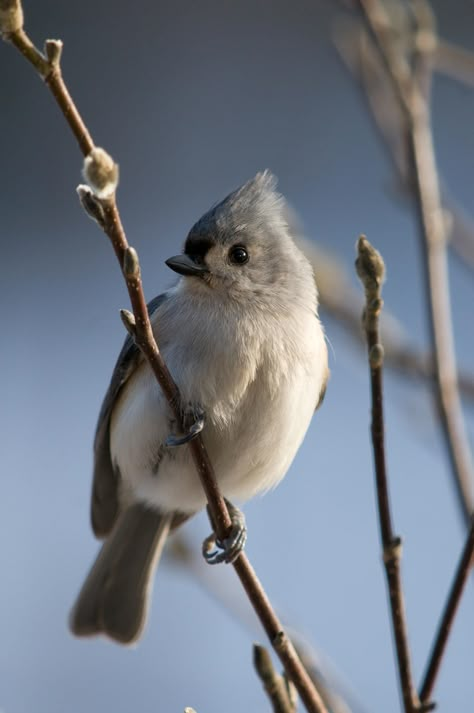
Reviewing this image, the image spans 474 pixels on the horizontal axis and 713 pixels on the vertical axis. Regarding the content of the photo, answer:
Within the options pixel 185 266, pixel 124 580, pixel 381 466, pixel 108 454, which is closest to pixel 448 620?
pixel 381 466

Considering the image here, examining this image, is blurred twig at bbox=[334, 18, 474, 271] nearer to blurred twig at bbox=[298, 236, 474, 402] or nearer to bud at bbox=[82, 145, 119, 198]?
blurred twig at bbox=[298, 236, 474, 402]

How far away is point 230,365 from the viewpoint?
170 centimetres

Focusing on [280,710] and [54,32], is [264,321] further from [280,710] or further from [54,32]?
[54,32]

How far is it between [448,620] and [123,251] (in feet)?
1.99

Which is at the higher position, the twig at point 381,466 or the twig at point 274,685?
the twig at point 381,466

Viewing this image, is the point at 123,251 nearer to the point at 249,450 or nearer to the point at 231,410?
the point at 231,410

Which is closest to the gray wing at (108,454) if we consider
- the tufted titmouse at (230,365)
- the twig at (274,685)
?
the tufted titmouse at (230,365)

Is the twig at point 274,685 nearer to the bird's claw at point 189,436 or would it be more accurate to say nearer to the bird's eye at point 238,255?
the bird's claw at point 189,436

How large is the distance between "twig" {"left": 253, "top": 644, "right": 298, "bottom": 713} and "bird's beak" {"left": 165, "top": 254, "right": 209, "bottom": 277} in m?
0.68

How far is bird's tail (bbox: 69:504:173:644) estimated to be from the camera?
2270mm

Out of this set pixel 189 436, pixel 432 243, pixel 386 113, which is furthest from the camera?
pixel 386 113

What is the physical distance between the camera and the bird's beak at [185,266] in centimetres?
168

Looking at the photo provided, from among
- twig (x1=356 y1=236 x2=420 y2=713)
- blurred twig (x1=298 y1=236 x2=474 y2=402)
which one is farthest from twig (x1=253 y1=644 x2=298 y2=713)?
blurred twig (x1=298 y1=236 x2=474 y2=402)

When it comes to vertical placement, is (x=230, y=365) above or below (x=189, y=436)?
above
